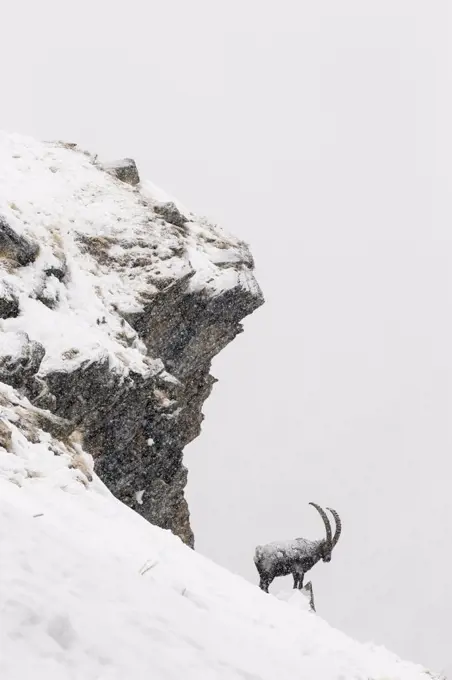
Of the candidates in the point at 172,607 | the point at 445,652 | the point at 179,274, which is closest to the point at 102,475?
the point at 179,274

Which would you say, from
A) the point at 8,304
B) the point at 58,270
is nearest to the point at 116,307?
the point at 58,270

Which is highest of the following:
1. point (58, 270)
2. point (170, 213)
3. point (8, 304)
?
point (170, 213)

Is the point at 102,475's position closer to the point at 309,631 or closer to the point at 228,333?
the point at 228,333

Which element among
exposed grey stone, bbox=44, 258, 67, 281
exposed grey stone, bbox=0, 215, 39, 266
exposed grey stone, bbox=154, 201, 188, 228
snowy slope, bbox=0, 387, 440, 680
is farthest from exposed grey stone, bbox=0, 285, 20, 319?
exposed grey stone, bbox=154, 201, 188, 228

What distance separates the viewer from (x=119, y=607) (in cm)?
679

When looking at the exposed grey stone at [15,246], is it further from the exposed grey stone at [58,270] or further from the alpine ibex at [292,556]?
the alpine ibex at [292,556]

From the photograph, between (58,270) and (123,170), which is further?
(123,170)

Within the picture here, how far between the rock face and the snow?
41 mm

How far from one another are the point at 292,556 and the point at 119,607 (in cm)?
1132

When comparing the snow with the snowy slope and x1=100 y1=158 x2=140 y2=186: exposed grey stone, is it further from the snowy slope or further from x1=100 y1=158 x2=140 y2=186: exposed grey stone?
the snowy slope

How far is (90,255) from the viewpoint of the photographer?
19719mm

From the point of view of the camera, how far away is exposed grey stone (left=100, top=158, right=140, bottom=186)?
24859mm

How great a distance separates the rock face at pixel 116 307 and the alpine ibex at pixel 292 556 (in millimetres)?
4156

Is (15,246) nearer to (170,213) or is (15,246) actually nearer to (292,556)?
(170,213)
